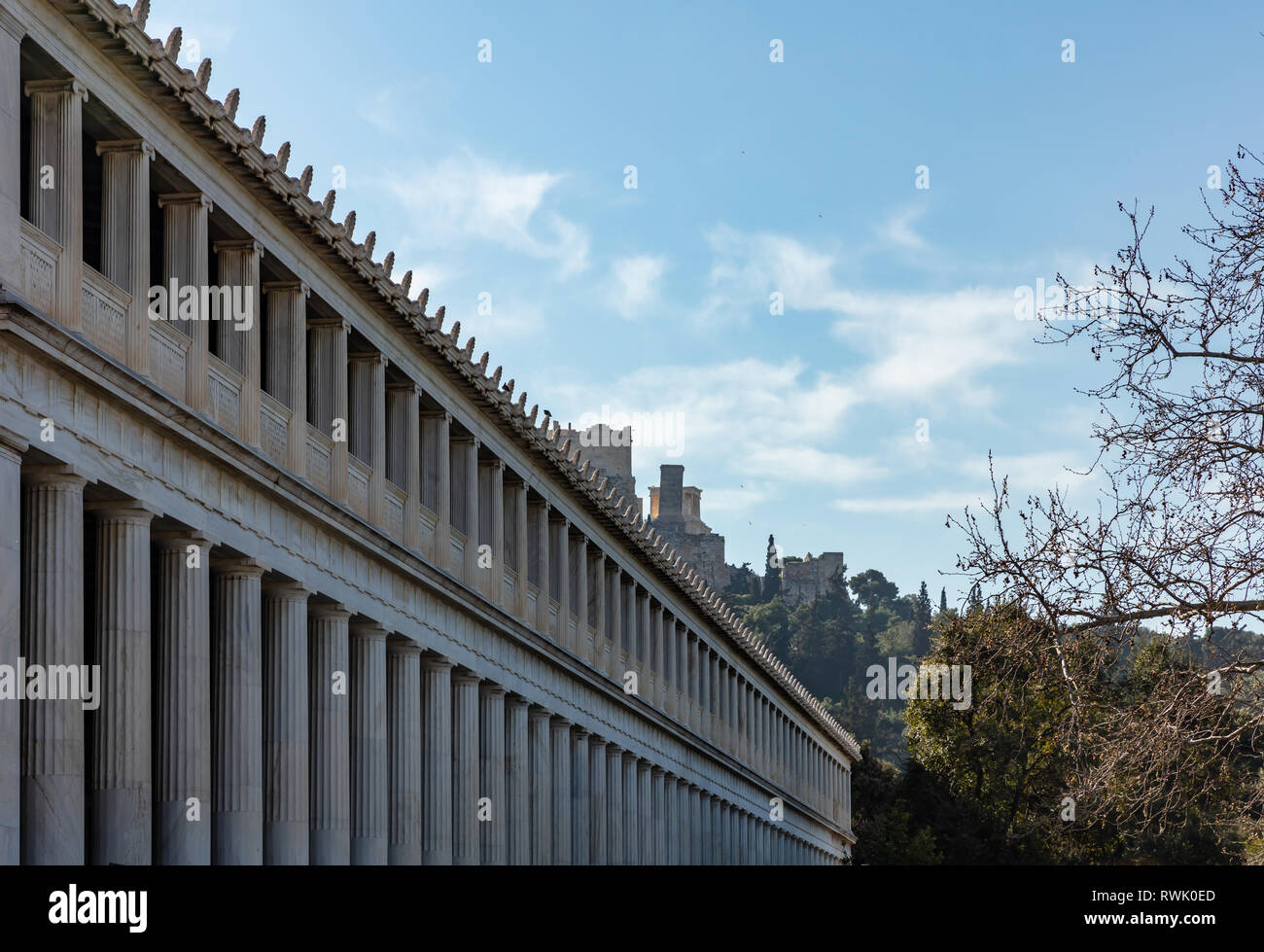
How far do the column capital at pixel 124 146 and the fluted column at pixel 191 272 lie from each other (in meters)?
1.90

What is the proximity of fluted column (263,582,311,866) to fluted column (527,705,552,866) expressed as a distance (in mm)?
16960

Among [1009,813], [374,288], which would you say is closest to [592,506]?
[374,288]

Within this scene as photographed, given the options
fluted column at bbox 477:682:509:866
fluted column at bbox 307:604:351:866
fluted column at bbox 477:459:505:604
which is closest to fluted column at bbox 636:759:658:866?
fluted column at bbox 477:682:509:866

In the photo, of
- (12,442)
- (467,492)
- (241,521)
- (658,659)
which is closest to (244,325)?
(241,521)

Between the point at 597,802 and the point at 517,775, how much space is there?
9.45 meters

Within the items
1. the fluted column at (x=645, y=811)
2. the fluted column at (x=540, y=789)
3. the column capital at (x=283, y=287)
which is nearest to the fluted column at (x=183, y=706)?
the column capital at (x=283, y=287)

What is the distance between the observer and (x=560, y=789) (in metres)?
53.1

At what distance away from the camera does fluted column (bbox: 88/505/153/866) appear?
88.9ft

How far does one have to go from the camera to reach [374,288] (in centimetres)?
3828

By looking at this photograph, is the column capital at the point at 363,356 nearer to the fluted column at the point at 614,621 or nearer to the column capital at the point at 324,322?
the column capital at the point at 324,322

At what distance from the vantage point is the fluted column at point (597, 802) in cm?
5728

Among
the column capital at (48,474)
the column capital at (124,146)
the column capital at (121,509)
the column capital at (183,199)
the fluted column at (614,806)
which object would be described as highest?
the column capital at (124,146)

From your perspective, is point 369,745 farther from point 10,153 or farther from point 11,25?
point 11,25
